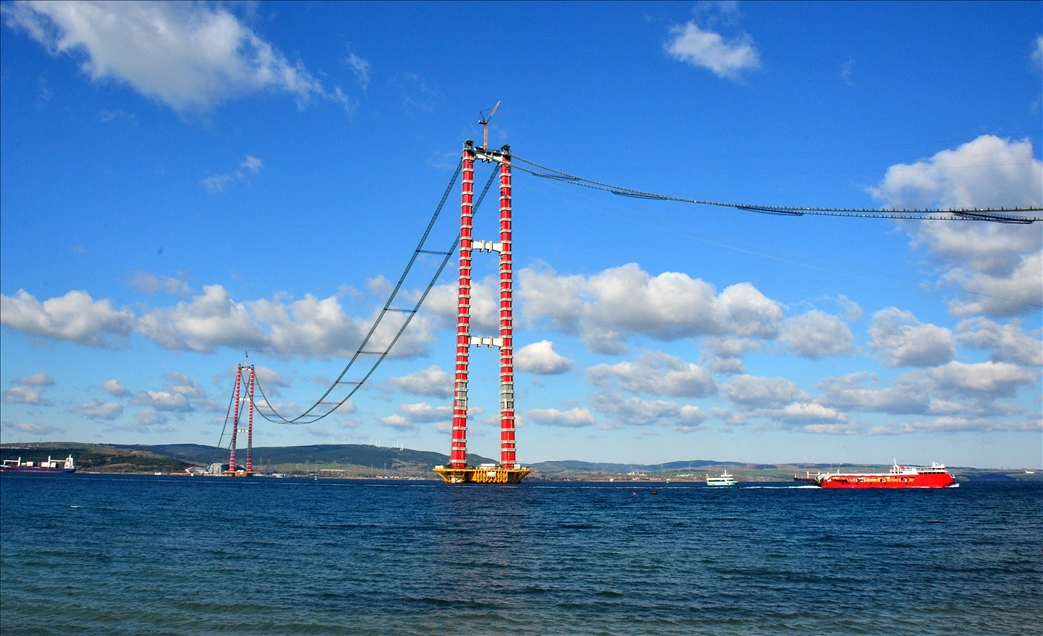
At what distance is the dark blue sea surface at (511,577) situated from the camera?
29.1m

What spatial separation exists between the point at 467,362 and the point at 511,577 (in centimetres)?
9492

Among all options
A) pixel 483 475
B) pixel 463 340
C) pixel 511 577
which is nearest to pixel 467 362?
pixel 463 340

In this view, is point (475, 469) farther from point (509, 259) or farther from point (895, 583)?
point (895, 583)

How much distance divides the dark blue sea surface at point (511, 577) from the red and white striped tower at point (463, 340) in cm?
5917

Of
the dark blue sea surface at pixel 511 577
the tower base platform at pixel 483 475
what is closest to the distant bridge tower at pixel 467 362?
the tower base platform at pixel 483 475

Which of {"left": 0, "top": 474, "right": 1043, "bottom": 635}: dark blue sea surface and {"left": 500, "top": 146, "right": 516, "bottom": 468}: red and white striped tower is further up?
{"left": 500, "top": 146, "right": 516, "bottom": 468}: red and white striped tower

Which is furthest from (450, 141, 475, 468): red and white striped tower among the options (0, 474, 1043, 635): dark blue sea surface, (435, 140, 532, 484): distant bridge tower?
(0, 474, 1043, 635): dark blue sea surface

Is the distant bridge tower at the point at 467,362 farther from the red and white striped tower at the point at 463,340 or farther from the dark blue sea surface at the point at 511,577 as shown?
the dark blue sea surface at the point at 511,577

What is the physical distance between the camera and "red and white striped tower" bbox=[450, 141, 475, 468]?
431 ft

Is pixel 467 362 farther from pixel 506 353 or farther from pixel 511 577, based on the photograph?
pixel 511 577

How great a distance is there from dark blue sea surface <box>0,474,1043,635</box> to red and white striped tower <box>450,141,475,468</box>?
59.2 meters

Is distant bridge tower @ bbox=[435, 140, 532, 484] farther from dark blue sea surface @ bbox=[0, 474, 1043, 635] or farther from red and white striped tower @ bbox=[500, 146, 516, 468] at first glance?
dark blue sea surface @ bbox=[0, 474, 1043, 635]

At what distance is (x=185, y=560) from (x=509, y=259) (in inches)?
3934

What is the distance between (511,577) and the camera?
124ft
